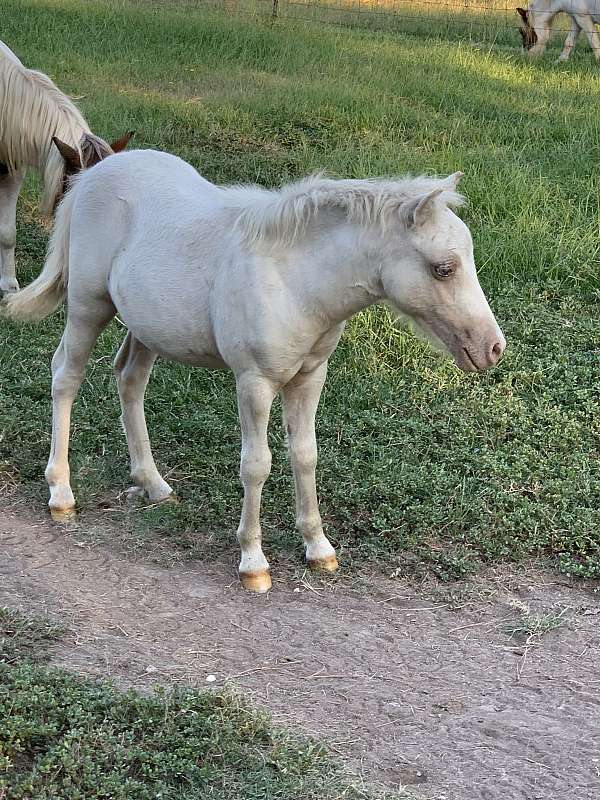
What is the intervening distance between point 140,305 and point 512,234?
348 cm

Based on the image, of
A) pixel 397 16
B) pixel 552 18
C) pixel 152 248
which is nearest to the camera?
pixel 152 248

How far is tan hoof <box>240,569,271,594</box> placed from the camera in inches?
148

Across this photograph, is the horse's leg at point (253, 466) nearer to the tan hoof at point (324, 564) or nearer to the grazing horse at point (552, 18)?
the tan hoof at point (324, 564)

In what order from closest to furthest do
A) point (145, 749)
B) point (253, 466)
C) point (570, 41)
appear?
point (145, 749)
point (253, 466)
point (570, 41)

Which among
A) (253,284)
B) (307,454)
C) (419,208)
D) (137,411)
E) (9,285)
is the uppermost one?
(419,208)

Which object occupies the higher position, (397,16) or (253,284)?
(253,284)

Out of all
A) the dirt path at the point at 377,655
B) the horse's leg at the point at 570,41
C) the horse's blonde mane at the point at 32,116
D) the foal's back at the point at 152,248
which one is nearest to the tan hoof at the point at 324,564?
the dirt path at the point at 377,655

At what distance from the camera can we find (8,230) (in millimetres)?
6758

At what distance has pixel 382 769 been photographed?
9.21 feet

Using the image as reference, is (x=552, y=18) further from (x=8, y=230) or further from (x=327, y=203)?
(x=327, y=203)

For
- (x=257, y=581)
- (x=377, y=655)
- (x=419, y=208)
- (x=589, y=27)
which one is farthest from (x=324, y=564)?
(x=589, y=27)

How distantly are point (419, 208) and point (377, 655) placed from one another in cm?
150

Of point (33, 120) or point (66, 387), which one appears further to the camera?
point (33, 120)

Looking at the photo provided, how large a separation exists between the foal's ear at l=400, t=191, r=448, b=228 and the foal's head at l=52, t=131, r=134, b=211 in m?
3.01
